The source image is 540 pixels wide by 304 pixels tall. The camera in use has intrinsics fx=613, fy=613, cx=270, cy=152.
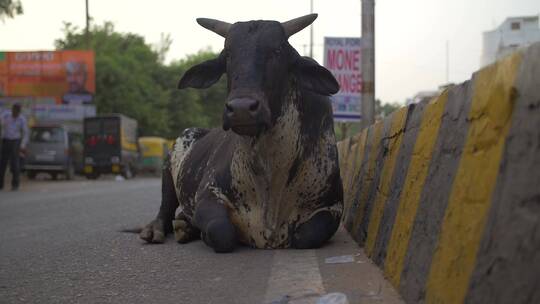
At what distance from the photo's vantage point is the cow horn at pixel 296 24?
472cm

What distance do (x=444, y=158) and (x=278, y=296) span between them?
3.54 feet

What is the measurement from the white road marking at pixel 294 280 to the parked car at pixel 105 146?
2404cm

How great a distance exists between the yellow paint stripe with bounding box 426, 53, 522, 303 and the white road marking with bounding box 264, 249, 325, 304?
77cm

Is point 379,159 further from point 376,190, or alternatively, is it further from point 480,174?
point 480,174

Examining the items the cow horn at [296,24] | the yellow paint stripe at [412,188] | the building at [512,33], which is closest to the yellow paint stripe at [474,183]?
the yellow paint stripe at [412,188]

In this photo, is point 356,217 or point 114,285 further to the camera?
point 356,217

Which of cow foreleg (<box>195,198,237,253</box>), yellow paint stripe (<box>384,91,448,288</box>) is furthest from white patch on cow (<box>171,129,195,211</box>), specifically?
yellow paint stripe (<box>384,91,448,288</box>)

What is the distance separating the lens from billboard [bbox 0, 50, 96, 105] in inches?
1297

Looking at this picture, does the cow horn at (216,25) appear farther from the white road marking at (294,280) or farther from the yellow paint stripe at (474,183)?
the yellow paint stripe at (474,183)

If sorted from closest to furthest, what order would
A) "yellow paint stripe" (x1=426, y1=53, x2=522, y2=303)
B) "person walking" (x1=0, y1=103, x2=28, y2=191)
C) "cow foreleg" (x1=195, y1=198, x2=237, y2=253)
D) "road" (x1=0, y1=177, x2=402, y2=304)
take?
"yellow paint stripe" (x1=426, y1=53, x2=522, y2=303) → "road" (x1=0, y1=177, x2=402, y2=304) → "cow foreleg" (x1=195, y1=198, x2=237, y2=253) → "person walking" (x1=0, y1=103, x2=28, y2=191)

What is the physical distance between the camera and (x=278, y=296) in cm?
309

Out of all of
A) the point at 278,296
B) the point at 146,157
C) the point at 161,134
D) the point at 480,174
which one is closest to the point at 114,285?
the point at 278,296

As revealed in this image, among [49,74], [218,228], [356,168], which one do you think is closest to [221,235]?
[218,228]

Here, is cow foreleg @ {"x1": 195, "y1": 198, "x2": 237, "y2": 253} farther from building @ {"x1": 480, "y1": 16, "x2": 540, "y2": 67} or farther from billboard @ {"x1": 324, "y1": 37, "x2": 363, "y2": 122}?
building @ {"x1": 480, "y1": 16, "x2": 540, "y2": 67}
